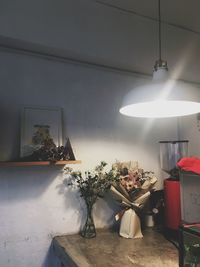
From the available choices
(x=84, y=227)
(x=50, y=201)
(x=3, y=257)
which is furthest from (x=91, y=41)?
(x=3, y=257)

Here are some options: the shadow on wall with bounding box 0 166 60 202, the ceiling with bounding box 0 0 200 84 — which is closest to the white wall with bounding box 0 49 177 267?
the shadow on wall with bounding box 0 166 60 202

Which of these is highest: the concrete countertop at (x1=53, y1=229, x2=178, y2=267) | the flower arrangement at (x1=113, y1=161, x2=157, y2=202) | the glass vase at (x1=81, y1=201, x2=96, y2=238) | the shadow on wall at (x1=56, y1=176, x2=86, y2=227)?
the flower arrangement at (x1=113, y1=161, x2=157, y2=202)

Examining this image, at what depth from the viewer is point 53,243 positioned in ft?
4.40

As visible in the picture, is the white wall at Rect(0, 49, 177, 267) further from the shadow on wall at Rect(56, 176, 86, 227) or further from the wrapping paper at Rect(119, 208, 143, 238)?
the wrapping paper at Rect(119, 208, 143, 238)

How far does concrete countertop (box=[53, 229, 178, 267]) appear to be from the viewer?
3.42 feet

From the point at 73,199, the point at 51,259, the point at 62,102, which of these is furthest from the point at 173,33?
the point at 51,259

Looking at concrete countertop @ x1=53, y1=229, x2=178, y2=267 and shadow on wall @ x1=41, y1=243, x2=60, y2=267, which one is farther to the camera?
shadow on wall @ x1=41, y1=243, x2=60, y2=267

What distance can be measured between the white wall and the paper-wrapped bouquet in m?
0.18

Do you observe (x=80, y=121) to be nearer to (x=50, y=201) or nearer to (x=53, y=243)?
(x=50, y=201)

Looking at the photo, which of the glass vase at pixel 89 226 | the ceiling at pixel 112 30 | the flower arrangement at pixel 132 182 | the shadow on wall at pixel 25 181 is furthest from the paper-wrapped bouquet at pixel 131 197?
the ceiling at pixel 112 30

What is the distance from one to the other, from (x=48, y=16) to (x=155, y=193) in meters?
1.32

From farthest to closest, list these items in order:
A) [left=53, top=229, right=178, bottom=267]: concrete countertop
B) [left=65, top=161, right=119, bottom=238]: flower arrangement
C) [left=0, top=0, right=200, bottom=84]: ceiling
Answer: [left=65, top=161, right=119, bottom=238]: flower arrangement < [left=0, top=0, right=200, bottom=84]: ceiling < [left=53, top=229, right=178, bottom=267]: concrete countertop

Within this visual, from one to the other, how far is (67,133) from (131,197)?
1.86ft

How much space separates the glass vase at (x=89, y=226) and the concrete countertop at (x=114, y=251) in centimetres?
3
